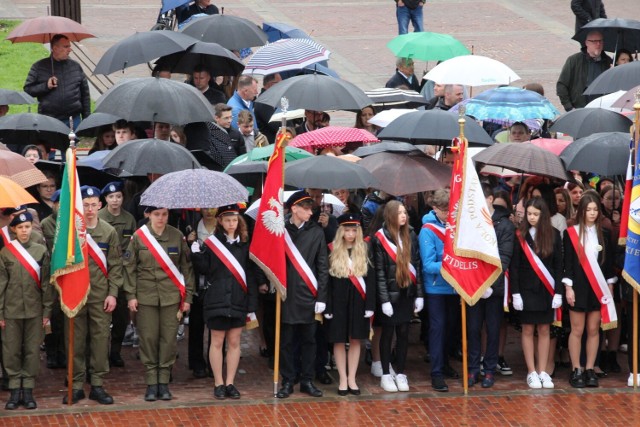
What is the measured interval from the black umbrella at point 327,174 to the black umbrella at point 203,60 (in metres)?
3.71

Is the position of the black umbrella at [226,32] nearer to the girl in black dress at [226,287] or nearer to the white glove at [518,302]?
the girl in black dress at [226,287]

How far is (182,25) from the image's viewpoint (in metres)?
18.8

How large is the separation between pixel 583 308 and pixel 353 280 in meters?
2.17

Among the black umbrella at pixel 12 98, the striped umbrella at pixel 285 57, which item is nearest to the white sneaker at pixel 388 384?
the striped umbrella at pixel 285 57

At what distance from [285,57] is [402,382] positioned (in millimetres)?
5362

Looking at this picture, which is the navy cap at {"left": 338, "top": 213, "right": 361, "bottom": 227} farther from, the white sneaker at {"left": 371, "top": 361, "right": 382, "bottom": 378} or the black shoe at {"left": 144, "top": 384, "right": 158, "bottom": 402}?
the black shoe at {"left": 144, "top": 384, "right": 158, "bottom": 402}

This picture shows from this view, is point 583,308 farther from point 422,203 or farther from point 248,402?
point 248,402

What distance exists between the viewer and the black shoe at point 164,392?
1179 centimetres

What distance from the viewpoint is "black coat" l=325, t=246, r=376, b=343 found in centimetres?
1207

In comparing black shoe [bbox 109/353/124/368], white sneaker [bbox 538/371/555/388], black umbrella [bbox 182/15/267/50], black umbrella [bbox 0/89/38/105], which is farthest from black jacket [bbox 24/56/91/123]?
white sneaker [bbox 538/371/555/388]

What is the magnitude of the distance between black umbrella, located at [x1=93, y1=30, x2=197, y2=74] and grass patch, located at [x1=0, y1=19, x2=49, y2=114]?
5.57 meters

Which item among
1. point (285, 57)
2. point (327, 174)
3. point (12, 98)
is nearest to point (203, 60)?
point (285, 57)

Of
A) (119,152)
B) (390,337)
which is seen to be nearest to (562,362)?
(390,337)

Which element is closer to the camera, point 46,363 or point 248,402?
point 248,402
